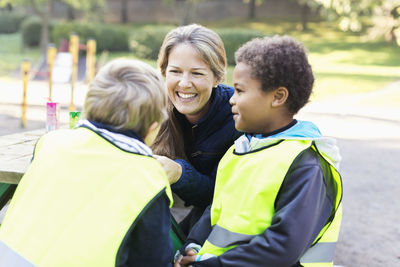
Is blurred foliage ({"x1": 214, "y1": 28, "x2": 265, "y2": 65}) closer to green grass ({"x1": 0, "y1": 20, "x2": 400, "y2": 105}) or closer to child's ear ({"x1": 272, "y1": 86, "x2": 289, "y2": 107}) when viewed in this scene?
green grass ({"x1": 0, "y1": 20, "x2": 400, "y2": 105})

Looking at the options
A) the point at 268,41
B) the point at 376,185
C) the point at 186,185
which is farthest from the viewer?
the point at 376,185

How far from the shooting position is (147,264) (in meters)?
1.78

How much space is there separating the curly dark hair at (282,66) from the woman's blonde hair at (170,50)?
0.65 metres

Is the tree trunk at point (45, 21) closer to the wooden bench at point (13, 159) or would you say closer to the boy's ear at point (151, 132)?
the wooden bench at point (13, 159)

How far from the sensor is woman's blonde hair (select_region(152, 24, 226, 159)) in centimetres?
273

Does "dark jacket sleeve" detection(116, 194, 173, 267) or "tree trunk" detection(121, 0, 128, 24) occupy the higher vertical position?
"tree trunk" detection(121, 0, 128, 24)

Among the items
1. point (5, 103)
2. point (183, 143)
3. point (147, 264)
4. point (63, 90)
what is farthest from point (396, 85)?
point (147, 264)

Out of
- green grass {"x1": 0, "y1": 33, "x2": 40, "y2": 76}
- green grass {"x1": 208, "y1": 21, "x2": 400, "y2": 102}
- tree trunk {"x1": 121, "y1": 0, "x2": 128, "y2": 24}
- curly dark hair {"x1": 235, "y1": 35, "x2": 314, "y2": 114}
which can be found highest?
tree trunk {"x1": 121, "y1": 0, "x2": 128, "y2": 24}

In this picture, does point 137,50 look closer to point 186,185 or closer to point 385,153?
point 385,153

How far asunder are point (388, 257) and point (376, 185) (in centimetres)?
220

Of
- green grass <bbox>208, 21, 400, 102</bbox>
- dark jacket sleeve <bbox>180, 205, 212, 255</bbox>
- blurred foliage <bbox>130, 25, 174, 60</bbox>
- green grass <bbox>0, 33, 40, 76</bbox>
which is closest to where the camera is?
dark jacket sleeve <bbox>180, 205, 212, 255</bbox>

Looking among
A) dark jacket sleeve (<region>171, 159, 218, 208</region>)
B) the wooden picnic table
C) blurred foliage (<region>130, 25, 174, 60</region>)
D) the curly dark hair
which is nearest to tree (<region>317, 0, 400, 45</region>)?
blurred foliage (<region>130, 25, 174, 60</region>)

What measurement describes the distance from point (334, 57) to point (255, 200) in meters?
21.0

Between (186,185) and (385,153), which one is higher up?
(186,185)
